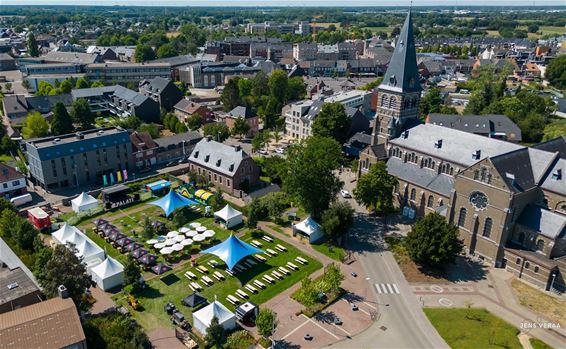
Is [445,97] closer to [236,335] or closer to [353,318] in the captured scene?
[353,318]

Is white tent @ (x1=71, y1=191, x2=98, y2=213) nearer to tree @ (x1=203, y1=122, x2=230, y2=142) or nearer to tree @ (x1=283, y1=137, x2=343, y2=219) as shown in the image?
tree @ (x1=283, y1=137, x2=343, y2=219)

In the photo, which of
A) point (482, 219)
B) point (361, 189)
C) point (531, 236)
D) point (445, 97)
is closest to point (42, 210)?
point (361, 189)

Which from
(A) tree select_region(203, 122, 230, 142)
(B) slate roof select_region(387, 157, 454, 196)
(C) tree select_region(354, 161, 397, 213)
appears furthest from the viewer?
(A) tree select_region(203, 122, 230, 142)

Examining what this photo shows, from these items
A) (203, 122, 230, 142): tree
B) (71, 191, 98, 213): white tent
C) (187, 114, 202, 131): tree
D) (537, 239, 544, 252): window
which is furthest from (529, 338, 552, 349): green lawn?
(187, 114, 202, 131): tree

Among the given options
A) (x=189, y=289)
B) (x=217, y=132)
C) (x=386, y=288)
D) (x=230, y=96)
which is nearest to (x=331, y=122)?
(x=217, y=132)

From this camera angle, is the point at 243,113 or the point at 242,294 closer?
the point at 242,294

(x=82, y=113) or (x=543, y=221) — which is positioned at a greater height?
(x=82, y=113)

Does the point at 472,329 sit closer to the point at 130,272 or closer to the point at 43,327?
the point at 130,272

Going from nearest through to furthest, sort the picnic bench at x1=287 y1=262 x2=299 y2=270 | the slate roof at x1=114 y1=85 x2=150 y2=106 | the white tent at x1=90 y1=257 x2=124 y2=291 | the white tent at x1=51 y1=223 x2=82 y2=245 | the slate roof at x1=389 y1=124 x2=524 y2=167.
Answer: the white tent at x1=90 y1=257 x2=124 y2=291, the picnic bench at x1=287 y1=262 x2=299 y2=270, the white tent at x1=51 y1=223 x2=82 y2=245, the slate roof at x1=389 y1=124 x2=524 y2=167, the slate roof at x1=114 y1=85 x2=150 y2=106
